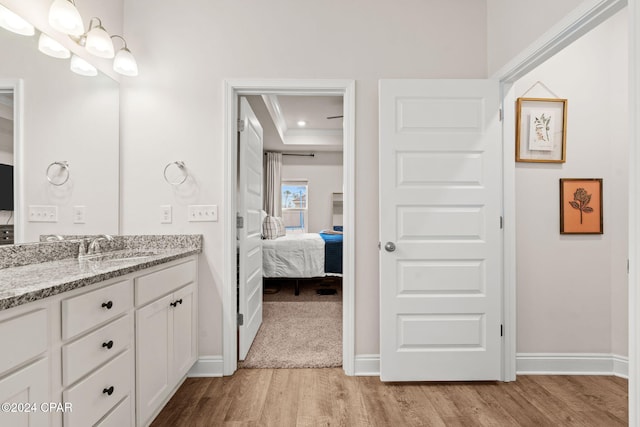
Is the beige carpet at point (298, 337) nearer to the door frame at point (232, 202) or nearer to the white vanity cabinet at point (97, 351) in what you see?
the door frame at point (232, 202)

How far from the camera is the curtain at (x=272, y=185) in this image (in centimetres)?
720

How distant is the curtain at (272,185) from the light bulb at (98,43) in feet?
17.3

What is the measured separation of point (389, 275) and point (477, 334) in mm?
708

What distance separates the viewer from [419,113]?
2.18 metres

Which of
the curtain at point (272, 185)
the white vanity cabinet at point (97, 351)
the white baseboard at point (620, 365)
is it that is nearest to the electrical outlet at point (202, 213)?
the white vanity cabinet at point (97, 351)

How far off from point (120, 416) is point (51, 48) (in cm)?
188

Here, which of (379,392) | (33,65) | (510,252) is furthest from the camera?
(510,252)

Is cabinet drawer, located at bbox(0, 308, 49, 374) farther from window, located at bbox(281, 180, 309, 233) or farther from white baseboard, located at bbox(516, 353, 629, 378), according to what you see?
window, located at bbox(281, 180, 309, 233)

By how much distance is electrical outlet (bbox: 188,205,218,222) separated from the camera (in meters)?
2.28

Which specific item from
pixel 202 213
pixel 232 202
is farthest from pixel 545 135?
pixel 202 213

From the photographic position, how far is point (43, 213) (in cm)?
167

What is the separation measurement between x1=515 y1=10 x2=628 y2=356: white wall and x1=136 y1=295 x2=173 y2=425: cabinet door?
91.1 inches

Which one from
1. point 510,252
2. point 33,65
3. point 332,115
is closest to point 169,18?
point 33,65

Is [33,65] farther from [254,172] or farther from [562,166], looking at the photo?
[562,166]
